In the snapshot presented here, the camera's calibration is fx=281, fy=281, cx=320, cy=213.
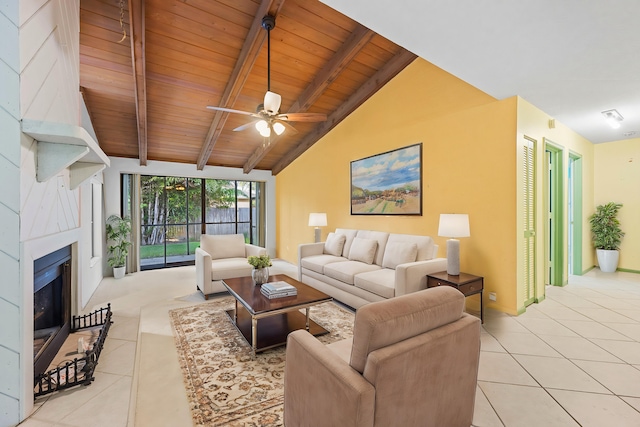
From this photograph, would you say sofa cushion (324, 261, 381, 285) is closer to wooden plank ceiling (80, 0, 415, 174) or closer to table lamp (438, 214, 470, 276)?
table lamp (438, 214, 470, 276)

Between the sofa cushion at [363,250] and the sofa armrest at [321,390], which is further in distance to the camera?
the sofa cushion at [363,250]

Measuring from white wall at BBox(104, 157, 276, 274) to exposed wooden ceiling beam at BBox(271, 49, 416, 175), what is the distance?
1.16m

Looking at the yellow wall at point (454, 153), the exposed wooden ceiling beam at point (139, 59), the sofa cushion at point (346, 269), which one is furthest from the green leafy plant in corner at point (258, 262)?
the exposed wooden ceiling beam at point (139, 59)

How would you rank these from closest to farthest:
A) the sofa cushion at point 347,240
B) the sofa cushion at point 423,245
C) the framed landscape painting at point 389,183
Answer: the sofa cushion at point 423,245 → the framed landscape painting at point 389,183 → the sofa cushion at point 347,240

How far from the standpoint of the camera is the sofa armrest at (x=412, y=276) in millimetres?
2939

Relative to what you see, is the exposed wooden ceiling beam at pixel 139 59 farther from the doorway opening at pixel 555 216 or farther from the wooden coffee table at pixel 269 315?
the doorway opening at pixel 555 216

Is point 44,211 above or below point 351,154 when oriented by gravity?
below

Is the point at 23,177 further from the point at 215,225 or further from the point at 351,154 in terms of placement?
the point at 215,225

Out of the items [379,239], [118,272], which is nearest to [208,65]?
[379,239]

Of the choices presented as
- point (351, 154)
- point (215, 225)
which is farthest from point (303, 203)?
point (215, 225)

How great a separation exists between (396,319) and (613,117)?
4660 mm

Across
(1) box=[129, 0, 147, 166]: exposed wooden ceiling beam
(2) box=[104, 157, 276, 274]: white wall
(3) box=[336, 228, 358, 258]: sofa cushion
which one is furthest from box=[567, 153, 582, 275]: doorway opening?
(1) box=[129, 0, 147, 166]: exposed wooden ceiling beam

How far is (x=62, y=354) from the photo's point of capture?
7.12 ft

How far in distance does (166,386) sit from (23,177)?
160 centimetres
